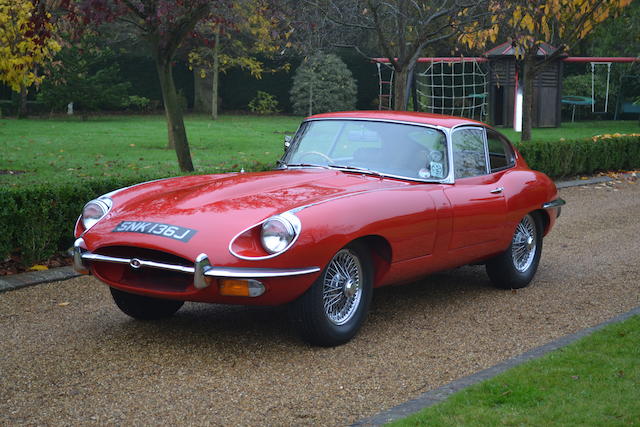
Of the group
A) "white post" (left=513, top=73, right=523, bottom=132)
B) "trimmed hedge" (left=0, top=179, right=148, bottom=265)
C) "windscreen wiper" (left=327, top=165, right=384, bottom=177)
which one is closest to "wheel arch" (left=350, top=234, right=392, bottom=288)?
"windscreen wiper" (left=327, top=165, right=384, bottom=177)

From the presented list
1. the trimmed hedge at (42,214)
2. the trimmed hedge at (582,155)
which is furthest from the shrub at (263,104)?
the trimmed hedge at (42,214)

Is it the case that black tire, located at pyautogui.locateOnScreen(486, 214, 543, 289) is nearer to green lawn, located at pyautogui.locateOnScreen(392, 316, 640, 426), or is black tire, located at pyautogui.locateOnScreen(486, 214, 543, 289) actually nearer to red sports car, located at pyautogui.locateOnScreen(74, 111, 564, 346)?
red sports car, located at pyautogui.locateOnScreen(74, 111, 564, 346)

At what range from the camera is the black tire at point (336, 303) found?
527cm

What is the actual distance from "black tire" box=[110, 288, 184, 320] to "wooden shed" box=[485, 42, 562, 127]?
81.4ft

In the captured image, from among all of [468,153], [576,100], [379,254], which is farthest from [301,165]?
[576,100]

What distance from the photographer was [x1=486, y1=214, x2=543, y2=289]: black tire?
23.7 feet

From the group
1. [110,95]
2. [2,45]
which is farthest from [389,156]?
[110,95]

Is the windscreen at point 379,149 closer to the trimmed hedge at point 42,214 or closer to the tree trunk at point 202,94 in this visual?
the trimmed hedge at point 42,214

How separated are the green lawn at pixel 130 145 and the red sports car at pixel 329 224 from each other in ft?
10.7

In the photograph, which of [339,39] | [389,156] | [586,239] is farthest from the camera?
[339,39]

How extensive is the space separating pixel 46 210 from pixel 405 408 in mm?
4619

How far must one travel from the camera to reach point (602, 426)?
4059mm

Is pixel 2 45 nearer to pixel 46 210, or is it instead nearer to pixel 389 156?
pixel 46 210

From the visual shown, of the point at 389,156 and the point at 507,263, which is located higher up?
the point at 389,156
